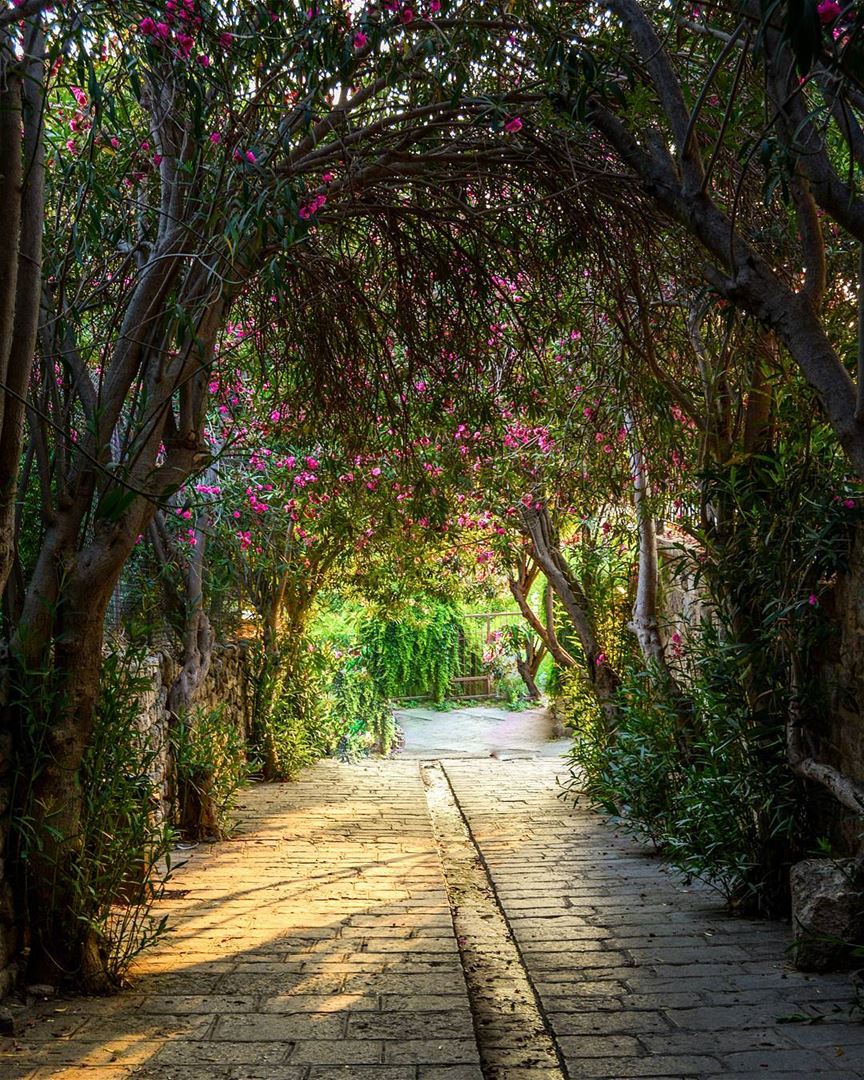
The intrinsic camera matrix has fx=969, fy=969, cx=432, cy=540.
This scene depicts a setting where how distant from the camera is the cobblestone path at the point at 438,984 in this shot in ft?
10.3

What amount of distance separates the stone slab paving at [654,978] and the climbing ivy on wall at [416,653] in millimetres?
14109

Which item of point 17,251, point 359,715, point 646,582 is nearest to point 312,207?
point 17,251

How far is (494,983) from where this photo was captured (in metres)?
4.03

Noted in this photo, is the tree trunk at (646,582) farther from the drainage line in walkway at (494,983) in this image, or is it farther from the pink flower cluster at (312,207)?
the pink flower cluster at (312,207)


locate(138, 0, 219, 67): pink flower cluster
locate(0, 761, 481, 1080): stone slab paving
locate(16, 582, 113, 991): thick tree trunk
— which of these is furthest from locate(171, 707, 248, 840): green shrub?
locate(138, 0, 219, 67): pink flower cluster

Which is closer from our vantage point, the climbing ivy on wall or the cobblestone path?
the cobblestone path

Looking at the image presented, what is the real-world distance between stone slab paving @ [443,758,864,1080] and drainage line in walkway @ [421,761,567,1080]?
6 centimetres

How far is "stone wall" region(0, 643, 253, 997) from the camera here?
3625 millimetres

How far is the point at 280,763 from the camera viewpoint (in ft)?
34.3

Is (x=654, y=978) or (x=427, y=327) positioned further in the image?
(x=427, y=327)

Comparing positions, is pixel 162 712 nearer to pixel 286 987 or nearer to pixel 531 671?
pixel 286 987

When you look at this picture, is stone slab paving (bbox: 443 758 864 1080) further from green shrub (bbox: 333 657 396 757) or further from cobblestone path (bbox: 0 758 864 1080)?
green shrub (bbox: 333 657 396 757)

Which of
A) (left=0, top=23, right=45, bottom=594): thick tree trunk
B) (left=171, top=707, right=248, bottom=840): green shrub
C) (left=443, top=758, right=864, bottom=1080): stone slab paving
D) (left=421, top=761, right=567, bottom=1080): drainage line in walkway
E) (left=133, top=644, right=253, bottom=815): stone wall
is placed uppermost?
(left=0, top=23, right=45, bottom=594): thick tree trunk

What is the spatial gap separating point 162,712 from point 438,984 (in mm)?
3827
